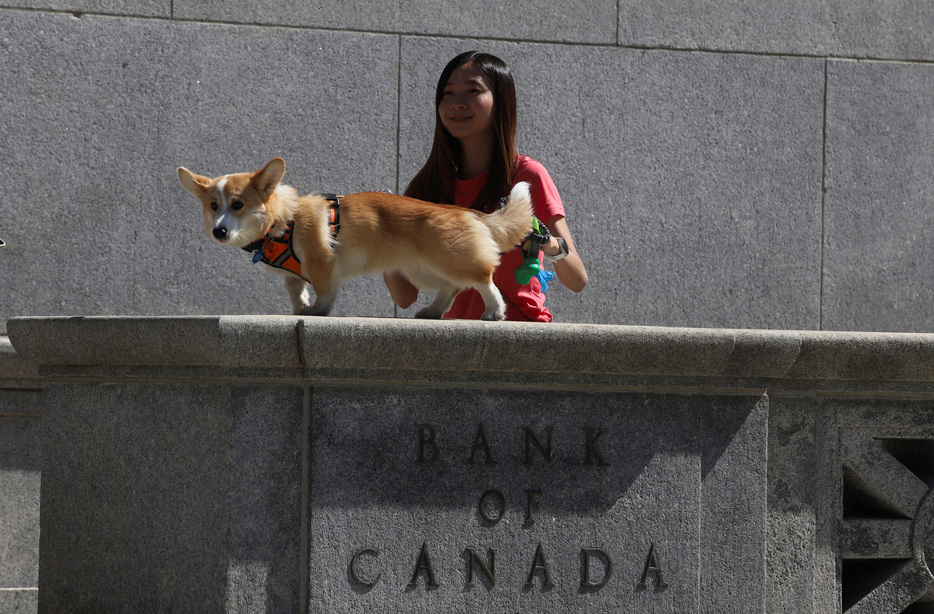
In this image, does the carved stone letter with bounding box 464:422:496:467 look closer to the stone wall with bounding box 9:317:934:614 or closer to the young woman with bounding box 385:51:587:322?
the stone wall with bounding box 9:317:934:614

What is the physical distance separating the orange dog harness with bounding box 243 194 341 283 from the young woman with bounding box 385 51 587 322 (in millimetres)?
619

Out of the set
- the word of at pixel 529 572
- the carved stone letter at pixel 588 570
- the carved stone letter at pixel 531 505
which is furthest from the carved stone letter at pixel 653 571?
the carved stone letter at pixel 531 505

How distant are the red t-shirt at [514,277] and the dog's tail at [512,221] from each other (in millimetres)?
273

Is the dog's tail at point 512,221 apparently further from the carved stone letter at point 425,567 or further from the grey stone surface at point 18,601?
the grey stone surface at point 18,601

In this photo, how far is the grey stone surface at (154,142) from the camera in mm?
5492

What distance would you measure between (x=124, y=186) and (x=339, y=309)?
1433mm

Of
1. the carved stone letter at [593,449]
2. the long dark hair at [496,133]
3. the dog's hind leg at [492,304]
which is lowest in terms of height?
the carved stone letter at [593,449]

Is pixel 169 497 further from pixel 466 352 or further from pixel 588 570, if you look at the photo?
pixel 588 570

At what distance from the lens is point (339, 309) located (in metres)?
5.73

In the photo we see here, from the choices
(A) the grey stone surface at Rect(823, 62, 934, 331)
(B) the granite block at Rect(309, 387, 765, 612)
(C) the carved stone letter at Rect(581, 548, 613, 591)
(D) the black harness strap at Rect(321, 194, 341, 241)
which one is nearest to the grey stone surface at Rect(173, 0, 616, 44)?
(A) the grey stone surface at Rect(823, 62, 934, 331)

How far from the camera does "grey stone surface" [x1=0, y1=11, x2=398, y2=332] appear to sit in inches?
216

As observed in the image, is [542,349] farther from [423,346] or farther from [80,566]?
[80,566]

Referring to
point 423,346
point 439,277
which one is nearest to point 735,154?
point 439,277

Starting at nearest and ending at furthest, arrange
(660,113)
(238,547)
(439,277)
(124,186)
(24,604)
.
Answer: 1. (238,547)
2. (439,277)
3. (24,604)
4. (124,186)
5. (660,113)
